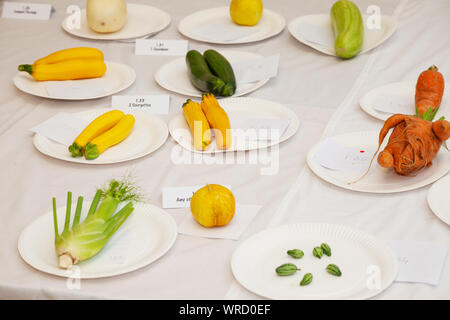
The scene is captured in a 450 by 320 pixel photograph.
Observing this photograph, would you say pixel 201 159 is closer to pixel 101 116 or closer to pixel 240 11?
pixel 101 116

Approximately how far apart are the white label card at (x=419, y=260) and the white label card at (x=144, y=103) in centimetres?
76

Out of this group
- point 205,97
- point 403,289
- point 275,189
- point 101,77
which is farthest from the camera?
point 101,77

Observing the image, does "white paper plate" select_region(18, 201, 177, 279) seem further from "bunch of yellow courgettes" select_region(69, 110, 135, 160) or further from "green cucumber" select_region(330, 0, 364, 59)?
"green cucumber" select_region(330, 0, 364, 59)

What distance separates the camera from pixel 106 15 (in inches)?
79.0

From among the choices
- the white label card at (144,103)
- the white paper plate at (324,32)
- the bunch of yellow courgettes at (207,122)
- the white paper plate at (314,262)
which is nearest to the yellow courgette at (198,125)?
the bunch of yellow courgettes at (207,122)

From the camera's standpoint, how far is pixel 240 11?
2.06 metres

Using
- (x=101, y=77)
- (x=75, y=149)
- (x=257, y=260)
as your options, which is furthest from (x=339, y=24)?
(x=257, y=260)

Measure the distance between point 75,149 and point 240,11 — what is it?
88cm

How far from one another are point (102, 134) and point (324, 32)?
2.96 feet

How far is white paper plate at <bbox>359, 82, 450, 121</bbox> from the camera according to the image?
1575 mm

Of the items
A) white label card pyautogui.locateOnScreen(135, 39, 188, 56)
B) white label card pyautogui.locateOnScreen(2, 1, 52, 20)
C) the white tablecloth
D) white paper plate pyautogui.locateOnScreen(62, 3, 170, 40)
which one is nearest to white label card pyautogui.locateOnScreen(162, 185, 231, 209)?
the white tablecloth

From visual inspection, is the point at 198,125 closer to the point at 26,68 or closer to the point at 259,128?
the point at 259,128

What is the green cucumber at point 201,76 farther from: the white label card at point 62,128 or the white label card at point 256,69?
the white label card at point 62,128

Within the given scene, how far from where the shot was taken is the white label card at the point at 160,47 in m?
1.98
